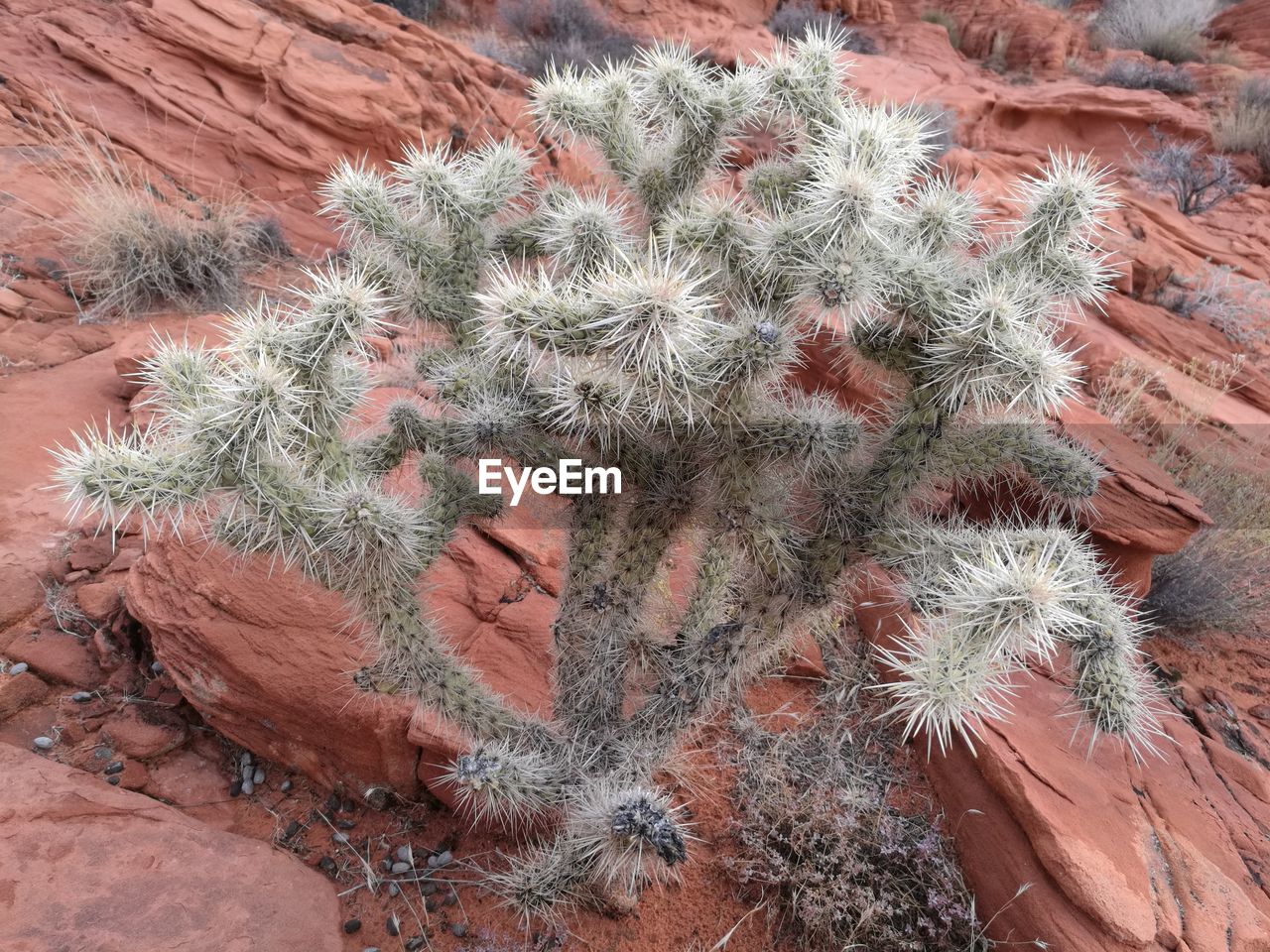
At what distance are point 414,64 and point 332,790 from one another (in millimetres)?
7862

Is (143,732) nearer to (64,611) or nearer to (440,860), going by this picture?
(64,611)

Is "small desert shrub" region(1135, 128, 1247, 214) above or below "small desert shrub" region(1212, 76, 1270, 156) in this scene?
below

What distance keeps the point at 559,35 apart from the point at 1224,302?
9.64 metres

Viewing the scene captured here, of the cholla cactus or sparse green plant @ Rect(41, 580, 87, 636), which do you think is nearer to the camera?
the cholla cactus

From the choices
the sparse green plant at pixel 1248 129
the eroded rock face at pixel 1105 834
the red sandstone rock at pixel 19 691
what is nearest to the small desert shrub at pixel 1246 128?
the sparse green plant at pixel 1248 129

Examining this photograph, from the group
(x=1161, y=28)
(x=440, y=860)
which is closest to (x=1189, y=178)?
(x=1161, y=28)

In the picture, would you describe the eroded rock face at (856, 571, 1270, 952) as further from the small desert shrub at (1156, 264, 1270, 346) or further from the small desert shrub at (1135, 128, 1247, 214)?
Result: the small desert shrub at (1135, 128, 1247, 214)

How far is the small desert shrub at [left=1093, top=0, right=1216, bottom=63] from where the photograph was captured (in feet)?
45.1

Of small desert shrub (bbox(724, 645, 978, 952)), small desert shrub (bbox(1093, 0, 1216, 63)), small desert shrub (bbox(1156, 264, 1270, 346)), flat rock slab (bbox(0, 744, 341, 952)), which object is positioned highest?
small desert shrub (bbox(1093, 0, 1216, 63))

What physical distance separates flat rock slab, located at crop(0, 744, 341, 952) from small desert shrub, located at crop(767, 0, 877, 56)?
44.6 ft

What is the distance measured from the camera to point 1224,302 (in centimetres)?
723

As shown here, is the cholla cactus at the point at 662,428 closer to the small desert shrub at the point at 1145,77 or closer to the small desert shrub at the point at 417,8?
the small desert shrub at the point at 417,8

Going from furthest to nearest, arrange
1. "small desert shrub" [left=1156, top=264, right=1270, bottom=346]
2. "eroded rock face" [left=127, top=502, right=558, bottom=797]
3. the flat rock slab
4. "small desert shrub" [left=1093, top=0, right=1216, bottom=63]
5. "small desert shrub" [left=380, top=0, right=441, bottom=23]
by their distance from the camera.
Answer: "small desert shrub" [left=1093, top=0, right=1216, bottom=63], "small desert shrub" [left=380, top=0, right=441, bottom=23], "small desert shrub" [left=1156, top=264, right=1270, bottom=346], "eroded rock face" [left=127, top=502, right=558, bottom=797], the flat rock slab

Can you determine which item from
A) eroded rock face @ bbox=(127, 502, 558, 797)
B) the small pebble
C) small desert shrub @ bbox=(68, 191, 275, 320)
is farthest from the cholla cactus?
small desert shrub @ bbox=(68, 191, 275, 320)
